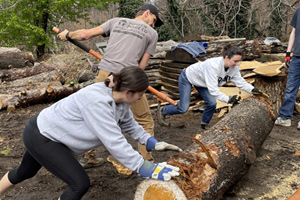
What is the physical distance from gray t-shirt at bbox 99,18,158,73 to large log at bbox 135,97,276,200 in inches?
50.4

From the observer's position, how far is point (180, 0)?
16.1 meters

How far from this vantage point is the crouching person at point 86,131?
183cm

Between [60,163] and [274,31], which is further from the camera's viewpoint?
[274,31]

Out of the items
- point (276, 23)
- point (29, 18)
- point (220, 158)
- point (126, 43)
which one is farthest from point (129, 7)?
point (220, 158)

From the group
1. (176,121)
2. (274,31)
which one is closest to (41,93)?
(176,121)

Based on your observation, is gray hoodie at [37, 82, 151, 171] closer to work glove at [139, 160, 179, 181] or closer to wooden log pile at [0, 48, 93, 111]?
work glove at [139, 160, 179, 181]

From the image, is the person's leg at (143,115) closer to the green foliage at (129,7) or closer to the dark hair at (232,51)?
the dark hair at (232,51)

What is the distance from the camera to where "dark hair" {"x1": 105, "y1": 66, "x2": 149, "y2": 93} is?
1.83m

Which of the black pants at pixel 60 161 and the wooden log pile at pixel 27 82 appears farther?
the wooden log pile at pixel 27 82

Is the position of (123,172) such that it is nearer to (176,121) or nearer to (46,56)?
(176,121)

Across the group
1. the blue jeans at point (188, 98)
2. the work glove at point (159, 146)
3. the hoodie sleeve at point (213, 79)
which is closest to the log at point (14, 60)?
the blue jeans at point (188, 98)

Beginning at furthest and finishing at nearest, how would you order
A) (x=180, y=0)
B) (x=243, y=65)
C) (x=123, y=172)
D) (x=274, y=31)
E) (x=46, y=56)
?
(x=180, y=0)
(x=274, y=31)
(x=46, y=56)
(x=243, y=65)
(x=123, y=172)

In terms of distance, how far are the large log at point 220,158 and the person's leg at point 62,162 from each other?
1.46 ft

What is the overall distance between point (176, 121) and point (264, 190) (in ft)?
9.07
